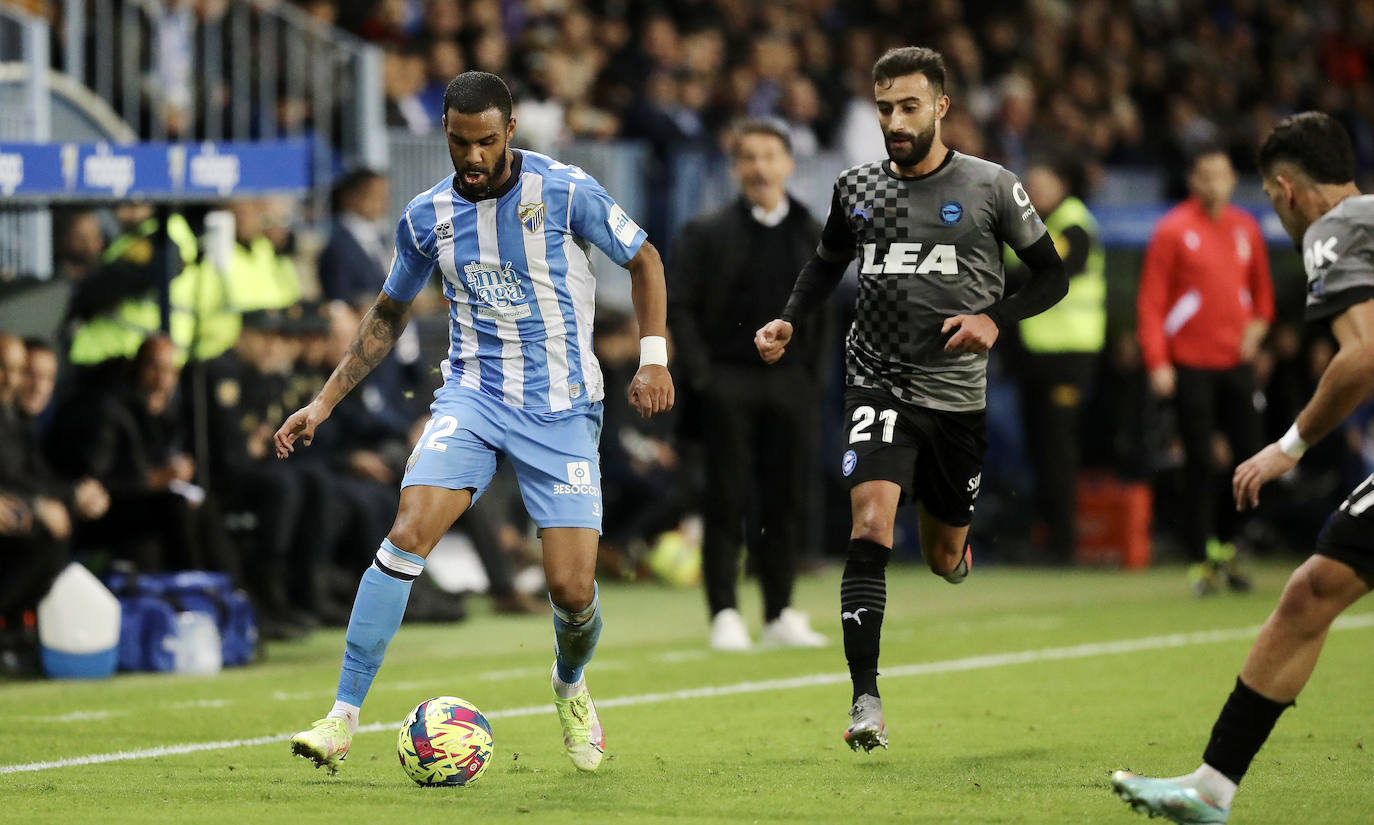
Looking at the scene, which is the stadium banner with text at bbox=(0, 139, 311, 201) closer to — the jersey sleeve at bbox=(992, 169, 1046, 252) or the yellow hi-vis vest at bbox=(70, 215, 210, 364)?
the yellow hi-vis vest at bbox=(70, 215, 210, 364)

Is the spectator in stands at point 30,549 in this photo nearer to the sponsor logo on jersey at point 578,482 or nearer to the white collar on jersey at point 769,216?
the sponsor logo on jersey at point 578,482

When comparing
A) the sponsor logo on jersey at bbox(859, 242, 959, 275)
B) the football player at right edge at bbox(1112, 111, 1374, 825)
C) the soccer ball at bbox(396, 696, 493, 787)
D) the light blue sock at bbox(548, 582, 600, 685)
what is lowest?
the soccer ball at bbox(396, 696, 493, 787)

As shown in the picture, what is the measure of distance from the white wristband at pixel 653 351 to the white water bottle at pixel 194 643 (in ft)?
13.2

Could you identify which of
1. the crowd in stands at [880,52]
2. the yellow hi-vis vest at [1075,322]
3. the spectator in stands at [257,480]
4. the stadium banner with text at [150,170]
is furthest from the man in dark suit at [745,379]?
the crowd in stands at [880,52]

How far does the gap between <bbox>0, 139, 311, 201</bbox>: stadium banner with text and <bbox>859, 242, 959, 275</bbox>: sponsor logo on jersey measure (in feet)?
13.2

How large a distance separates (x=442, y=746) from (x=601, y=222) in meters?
1.84

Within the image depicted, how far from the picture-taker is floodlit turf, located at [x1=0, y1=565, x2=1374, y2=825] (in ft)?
20.1

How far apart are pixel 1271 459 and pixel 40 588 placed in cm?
634

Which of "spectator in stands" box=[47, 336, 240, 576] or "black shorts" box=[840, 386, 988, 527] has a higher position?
"black shorts" box=[840, 386, 988, 527]

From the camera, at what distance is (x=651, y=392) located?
21.9 ft

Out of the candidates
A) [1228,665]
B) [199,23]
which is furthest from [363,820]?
[199,23]

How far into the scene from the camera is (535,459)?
685cm

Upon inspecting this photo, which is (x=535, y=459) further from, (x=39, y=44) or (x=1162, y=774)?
(x=39, y=44)

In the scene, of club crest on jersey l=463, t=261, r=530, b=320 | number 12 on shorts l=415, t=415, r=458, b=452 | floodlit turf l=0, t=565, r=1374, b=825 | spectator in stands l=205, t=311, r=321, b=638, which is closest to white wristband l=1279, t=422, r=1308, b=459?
floodlit turf l=0, t=565, r=1374, b=825
